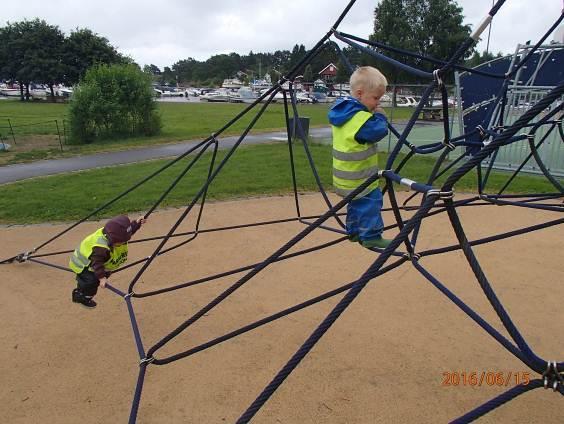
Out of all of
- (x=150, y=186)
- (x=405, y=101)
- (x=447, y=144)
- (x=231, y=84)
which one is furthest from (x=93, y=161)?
(x=231, y=84)

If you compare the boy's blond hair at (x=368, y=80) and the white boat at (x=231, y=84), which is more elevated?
the white boat at (x=231, y=84)

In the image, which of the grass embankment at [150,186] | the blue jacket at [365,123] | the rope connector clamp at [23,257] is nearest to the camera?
the blue jacket at [365,123]

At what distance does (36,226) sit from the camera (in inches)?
259

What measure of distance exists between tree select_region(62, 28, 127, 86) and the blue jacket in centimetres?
4378

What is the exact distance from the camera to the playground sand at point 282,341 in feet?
9.66

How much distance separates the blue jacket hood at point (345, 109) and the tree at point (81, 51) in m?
43.8

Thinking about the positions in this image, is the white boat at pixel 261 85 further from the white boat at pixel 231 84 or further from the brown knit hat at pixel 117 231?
the brown knit hat at pixel 117 231

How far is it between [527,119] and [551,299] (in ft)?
10.7

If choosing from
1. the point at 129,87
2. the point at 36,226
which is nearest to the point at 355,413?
the point at 36,226

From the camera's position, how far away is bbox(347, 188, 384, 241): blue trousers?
9.55 ft

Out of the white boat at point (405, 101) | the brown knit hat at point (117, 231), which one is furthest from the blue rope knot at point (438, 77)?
the white boat at point (405, 101)

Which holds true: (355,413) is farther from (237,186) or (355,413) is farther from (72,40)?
(72,40)

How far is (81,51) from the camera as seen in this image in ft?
139
